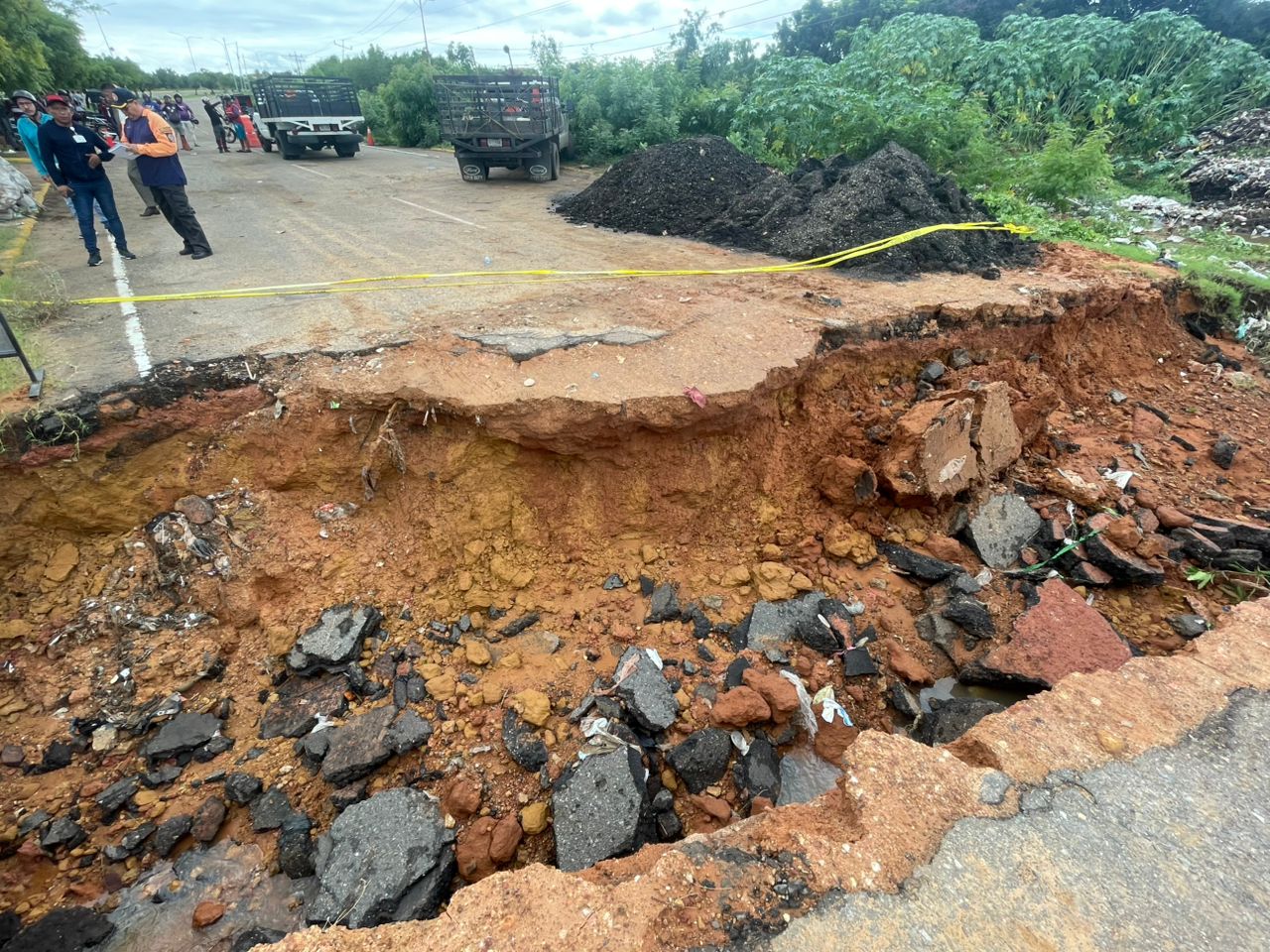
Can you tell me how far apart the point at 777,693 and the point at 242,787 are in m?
3.11

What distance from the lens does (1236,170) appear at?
10.6 metres

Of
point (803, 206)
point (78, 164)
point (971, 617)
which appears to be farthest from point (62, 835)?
point (803, 206)

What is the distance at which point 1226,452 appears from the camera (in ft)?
17.9

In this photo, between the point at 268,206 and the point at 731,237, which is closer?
the point at 731,237

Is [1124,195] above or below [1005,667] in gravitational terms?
above

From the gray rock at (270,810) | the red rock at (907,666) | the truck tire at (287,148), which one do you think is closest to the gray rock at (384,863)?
the gray rock at (270,810)

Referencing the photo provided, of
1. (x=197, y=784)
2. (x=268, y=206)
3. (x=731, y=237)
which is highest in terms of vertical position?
(x=268, y=206)

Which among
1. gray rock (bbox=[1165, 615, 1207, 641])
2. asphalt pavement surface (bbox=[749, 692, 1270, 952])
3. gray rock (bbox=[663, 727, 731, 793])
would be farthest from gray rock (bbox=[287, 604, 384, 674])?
gray rock (bbox=[1165, 615, 1207, 641])

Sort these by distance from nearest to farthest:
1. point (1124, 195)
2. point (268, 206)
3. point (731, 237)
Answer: point (731, 237) < point (268, 206) < point (1124, 195)

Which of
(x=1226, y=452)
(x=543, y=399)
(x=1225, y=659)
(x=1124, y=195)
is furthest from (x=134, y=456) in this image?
(x=1124, y=195)

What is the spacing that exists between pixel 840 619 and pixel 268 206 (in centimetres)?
1127

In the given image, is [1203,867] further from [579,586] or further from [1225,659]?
→ [579,586]

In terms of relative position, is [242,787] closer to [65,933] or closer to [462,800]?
[65,933]

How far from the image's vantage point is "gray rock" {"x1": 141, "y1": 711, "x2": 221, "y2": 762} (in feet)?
11.6
